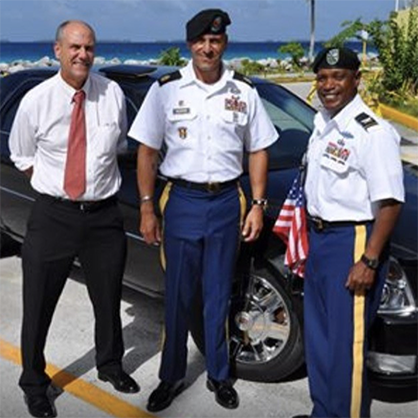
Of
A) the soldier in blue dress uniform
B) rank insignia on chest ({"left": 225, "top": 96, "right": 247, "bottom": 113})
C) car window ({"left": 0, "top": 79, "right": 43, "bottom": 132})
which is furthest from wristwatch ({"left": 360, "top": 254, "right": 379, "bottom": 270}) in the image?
car window ({"left": 0, "top": 79, "right": 43, "bottom": 132})

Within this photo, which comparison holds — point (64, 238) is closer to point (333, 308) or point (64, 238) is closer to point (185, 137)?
point (185, 137)

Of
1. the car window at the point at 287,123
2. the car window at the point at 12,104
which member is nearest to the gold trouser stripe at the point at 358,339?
the car window at the point at 287,123

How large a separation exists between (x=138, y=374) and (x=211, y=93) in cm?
157

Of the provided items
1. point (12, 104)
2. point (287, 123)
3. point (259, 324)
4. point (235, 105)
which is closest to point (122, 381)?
point (259, 324)

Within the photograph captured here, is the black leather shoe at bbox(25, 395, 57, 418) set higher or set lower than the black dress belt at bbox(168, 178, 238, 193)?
lower

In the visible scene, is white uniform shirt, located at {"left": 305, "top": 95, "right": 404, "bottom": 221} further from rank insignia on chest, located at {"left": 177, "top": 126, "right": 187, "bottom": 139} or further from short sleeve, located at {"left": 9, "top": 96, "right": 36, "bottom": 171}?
short sleeve, located at {"left": 9, "top": 96, "right": 36, "bottom": 171}

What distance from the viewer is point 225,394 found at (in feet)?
11.1

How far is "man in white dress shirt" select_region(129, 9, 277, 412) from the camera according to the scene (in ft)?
10.1

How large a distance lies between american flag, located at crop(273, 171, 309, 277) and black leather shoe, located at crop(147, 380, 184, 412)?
2.93 ft

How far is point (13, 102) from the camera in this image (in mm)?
→ 5066

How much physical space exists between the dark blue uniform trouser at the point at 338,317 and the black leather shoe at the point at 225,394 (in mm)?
560

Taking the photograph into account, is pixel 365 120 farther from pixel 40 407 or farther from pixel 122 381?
pixel 40 407

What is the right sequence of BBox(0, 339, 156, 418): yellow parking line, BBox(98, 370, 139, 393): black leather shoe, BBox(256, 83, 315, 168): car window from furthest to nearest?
BBox(256, 83, 315, 168): car window, BBox(98, 370, 139, 393): black leather shoe, BBox(0, 339, 156, 418): yellow parking line

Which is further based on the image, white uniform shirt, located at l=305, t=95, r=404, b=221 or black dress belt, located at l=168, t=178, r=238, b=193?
black dress belt, located at l=168, t=178, r=238, b=193
